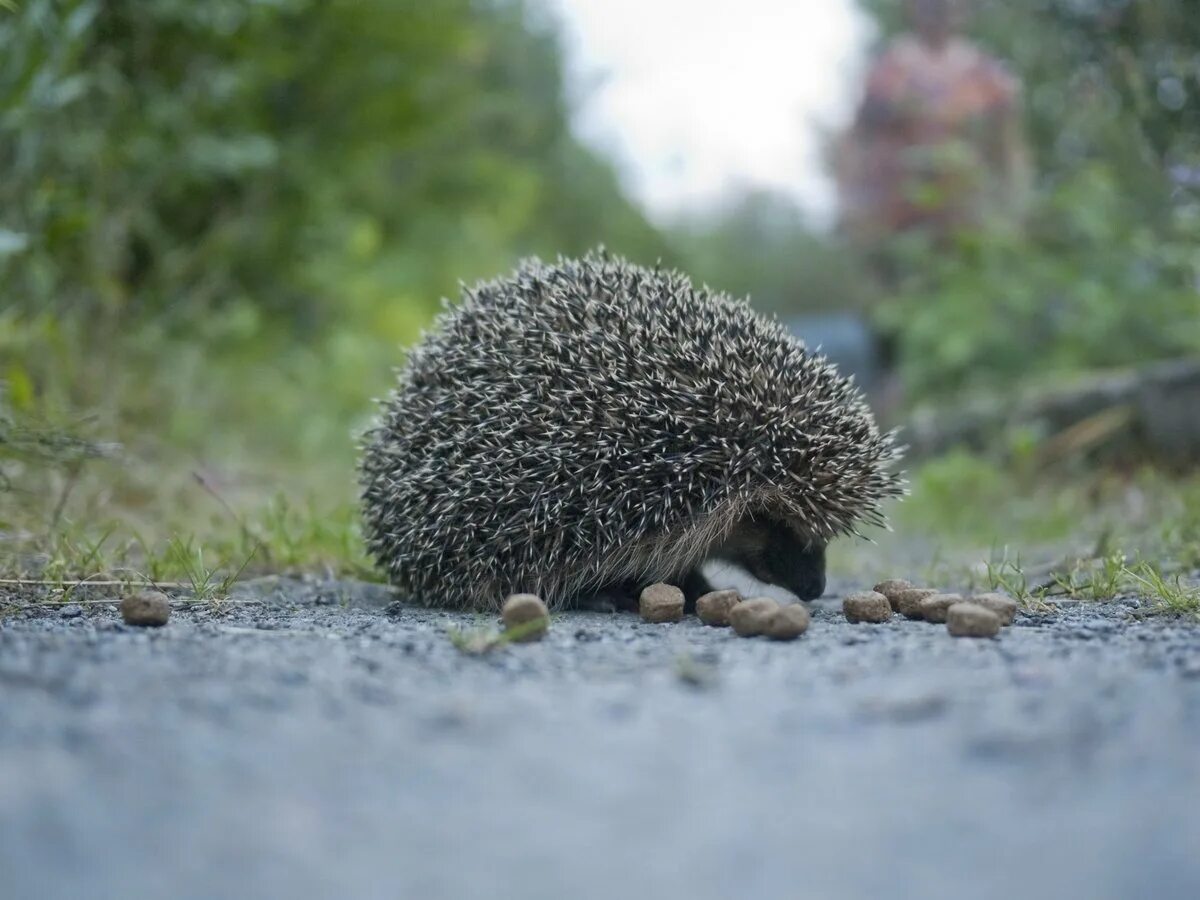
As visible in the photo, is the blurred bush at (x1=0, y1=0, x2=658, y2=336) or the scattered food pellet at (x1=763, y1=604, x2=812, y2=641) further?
the blurred bush at (x1=0, y1=0, x2=658, y2=336)

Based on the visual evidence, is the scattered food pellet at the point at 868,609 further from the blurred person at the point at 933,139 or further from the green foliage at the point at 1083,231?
the blurred person at the point at 933,139

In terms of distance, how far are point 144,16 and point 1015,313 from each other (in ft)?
28.4

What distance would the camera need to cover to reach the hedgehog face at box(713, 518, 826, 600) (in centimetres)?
490

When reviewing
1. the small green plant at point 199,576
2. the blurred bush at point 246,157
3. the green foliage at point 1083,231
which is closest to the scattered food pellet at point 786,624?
the small green plant at point 199,576

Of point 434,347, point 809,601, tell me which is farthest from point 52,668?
point 809,601

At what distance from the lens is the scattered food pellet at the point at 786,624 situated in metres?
3.72

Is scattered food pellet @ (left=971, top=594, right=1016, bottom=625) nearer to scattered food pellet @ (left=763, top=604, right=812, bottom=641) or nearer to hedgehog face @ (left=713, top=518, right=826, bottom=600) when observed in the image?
scattered food pellet @ (left=763, top=604, right=812, bottom=641)

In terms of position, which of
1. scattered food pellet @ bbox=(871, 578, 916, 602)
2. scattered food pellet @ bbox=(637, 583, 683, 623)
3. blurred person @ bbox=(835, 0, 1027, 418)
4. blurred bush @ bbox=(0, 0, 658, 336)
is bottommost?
scattered food pellet @ bbox=(637, 583, 683, 623)

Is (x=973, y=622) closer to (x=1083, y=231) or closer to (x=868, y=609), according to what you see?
(x=868, y=609)

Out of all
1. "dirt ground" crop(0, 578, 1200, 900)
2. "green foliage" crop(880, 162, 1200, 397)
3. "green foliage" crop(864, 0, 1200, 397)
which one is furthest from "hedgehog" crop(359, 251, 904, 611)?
"green foliage" crop(880, 162, 1200, 397)

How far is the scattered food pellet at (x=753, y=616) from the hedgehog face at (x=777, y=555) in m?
1.03

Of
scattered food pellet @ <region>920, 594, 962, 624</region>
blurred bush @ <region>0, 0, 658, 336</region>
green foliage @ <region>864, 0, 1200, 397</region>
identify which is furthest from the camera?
green foliage @ <region>864, 0, 1200, 397</region>

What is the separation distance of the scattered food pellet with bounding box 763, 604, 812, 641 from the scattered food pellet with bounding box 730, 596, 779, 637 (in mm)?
21

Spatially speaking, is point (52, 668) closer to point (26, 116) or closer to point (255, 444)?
point (26, 116)
